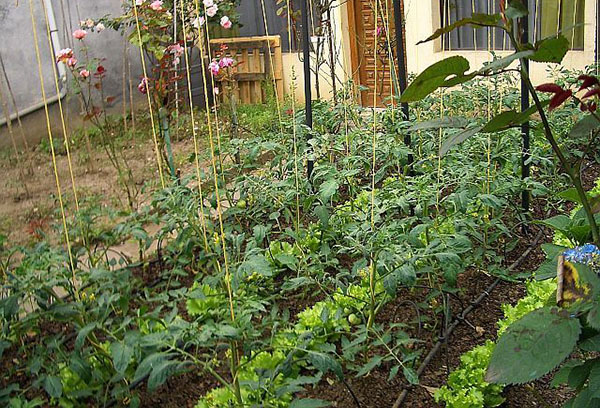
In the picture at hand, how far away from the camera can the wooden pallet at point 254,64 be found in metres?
8.43

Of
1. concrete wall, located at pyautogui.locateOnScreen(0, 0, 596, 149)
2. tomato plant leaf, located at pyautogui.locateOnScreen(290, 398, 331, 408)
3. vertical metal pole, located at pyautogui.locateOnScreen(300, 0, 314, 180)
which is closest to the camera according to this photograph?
tomato plant leaf, located at pyautogui.locateOnScreen(290, 398, 331, 408)

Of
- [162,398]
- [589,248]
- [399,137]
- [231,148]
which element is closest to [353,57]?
[399,137]

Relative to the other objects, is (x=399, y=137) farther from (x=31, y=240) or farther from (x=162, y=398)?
(x=31, y=240)

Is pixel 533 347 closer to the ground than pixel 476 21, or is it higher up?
closer to the ground

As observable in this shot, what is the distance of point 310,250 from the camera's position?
3066 millimetres

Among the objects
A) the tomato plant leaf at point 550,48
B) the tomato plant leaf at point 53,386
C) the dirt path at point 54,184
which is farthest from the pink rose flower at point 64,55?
the tomato plant leaf at point 550,48

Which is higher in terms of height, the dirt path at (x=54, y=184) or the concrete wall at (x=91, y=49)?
the concrete wall at (x=91, y=49)

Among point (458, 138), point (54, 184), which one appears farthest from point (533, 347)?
point (54, 184)

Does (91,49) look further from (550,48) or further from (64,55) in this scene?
(550,48)

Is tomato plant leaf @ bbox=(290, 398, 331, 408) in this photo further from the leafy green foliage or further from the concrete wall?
the concrete wall

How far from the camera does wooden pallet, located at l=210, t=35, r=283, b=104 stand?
8.43m

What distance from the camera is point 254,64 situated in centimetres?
852

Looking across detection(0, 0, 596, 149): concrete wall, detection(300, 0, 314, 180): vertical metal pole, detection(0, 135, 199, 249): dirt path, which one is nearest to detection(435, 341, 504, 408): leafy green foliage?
detection(300, 0, 314, 180): vertical metal pole

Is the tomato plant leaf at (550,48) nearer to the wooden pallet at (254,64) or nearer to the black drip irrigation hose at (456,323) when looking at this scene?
the black drip irrigation hose at (456,323)
